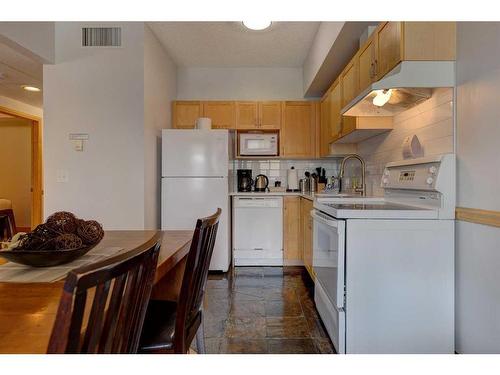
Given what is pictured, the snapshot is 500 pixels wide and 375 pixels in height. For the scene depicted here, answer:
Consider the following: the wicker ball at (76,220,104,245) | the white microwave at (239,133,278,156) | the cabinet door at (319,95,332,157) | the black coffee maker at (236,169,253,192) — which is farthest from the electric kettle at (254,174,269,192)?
the wicker ball at (76,220,104,245)

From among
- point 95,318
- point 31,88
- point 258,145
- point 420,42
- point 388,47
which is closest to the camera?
point 95,318

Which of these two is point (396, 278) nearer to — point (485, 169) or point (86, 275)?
point (485, 169)

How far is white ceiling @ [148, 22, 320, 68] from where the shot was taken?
3.15 m

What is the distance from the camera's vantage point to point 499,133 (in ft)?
4.94

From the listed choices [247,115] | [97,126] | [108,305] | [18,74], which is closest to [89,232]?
[108,305]

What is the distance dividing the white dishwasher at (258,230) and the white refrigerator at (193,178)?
38 centimetres

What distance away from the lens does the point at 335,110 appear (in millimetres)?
3242

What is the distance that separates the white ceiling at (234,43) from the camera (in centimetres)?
315

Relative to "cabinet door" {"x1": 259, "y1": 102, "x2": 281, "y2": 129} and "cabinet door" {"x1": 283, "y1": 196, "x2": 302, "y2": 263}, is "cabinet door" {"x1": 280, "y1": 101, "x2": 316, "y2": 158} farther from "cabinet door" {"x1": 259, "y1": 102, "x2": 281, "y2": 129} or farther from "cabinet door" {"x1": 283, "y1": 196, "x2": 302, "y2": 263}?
"cabinet door" {"x1": 283, "y1": 196, "x2": 302, "y2": 263}

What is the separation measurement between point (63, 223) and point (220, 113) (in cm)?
318

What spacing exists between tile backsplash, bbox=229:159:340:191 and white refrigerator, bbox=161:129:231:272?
2.91ft

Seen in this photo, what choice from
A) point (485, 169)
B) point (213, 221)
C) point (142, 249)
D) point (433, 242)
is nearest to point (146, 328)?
point (213, 221)

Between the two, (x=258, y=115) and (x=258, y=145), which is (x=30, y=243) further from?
(x=258, y=115)

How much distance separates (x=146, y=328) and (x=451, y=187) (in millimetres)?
1722
